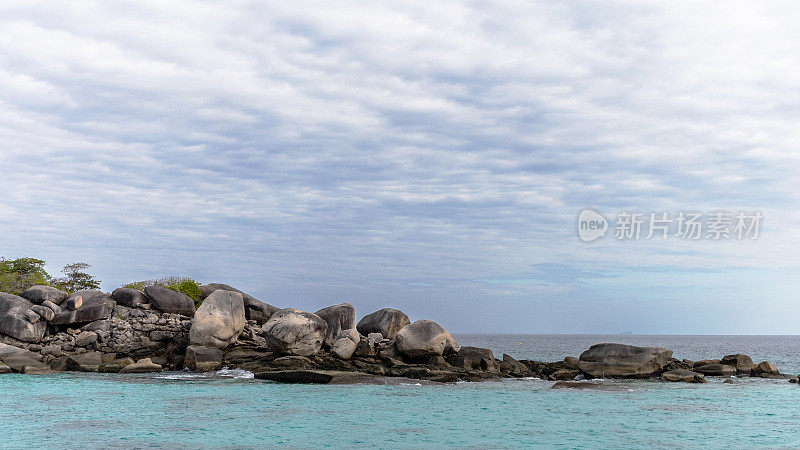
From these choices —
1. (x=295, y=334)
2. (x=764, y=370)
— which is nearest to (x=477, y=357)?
(x=295, y=334)

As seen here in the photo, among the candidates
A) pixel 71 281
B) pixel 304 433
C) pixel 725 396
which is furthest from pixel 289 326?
pixel 71 281

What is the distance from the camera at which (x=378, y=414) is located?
25672 millimetres

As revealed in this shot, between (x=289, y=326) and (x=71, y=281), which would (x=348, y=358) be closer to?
(x=289, y=326)

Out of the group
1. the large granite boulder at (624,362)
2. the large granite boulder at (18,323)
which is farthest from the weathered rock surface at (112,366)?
the large granite boulder at (624,362)

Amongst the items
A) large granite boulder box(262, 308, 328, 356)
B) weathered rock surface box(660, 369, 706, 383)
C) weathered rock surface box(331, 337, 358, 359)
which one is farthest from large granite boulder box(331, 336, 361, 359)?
weathered rock surface box(660, 369, 706, 383)

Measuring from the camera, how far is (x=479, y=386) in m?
35.4

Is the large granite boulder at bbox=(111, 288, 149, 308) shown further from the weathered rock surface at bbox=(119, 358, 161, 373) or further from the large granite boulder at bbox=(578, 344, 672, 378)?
the large granite boulder at bbox=(578, 344, 672, 378)

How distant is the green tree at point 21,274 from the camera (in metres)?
55.8

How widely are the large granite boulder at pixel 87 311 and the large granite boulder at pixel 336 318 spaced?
14.4 metres

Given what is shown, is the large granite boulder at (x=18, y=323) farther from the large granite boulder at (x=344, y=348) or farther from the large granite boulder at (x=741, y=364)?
the large granite boulder at (x=741, y=364)

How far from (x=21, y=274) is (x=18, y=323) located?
22.2m

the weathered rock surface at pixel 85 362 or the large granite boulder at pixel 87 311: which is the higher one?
the large granite boulder at pixel 87 311

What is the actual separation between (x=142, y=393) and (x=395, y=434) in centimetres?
1494

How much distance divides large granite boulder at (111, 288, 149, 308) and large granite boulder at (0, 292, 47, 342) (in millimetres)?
4822
